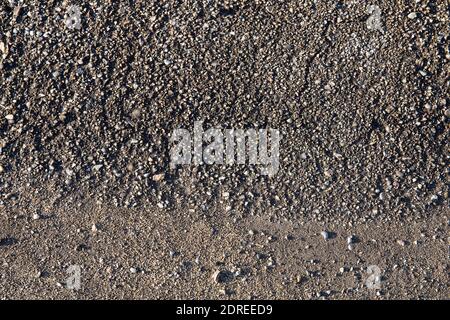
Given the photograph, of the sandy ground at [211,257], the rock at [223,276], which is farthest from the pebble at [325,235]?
the rock at [223,276]

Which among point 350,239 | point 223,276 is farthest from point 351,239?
point 223,276

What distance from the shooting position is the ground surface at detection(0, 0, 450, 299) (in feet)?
10.5

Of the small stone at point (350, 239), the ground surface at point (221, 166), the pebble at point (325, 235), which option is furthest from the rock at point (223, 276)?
the small stone at point (350, 239)

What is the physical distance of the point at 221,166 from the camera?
10.7 feet

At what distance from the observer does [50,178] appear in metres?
3.27

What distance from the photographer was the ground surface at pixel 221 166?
126 inches

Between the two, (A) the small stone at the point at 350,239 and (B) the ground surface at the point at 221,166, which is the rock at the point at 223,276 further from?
(A) the small stone at the point at 350,239

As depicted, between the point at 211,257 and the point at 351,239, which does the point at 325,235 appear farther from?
the point at 211,257

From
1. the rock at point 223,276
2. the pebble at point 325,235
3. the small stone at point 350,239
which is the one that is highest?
the pebble at point 325,235

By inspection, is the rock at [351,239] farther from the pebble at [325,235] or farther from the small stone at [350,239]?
the pebble at [325,235]

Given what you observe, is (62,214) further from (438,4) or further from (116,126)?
(438,4)

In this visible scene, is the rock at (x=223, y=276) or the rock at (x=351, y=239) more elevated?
the rock at (x=351, y=239)
